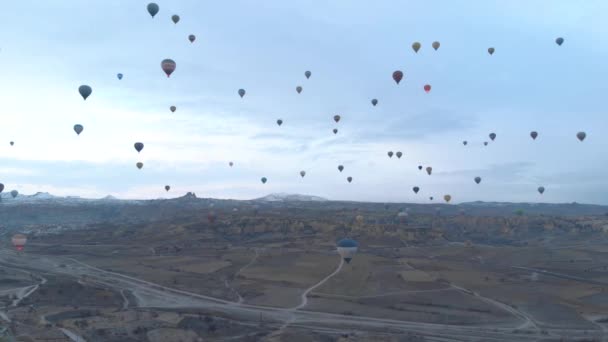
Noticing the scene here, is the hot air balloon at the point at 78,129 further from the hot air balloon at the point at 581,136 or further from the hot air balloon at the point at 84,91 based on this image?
the hot air balloon at the point at 581,136

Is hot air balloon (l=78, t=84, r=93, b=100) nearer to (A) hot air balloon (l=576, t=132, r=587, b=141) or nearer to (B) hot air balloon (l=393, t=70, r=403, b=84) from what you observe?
(B) hot air balloon (l=393, t=70, r=403, b=84)

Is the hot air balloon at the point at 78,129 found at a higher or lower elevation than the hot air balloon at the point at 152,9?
lower

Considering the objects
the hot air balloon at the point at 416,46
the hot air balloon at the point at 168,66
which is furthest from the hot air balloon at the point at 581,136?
the hot air balloon at the point at 168,66

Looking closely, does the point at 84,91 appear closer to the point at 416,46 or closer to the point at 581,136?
the point at 416,46

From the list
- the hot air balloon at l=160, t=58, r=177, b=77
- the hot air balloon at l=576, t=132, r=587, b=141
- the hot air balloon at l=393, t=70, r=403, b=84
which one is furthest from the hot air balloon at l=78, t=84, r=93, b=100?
the hot air balloon at l=576, t=132, r=587, b=141

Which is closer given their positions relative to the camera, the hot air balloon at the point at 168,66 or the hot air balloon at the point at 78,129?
the hot air balloon at the point at 168,66

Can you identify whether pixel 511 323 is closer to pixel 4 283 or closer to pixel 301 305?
pixel 301 305
